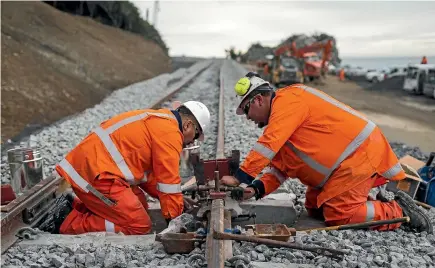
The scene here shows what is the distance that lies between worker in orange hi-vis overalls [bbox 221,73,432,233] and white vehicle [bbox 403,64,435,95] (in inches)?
934

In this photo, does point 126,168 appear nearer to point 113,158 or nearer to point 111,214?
point 113,158

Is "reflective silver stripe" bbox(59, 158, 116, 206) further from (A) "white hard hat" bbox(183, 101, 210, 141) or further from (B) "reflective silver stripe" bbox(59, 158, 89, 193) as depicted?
(A) "white hard hat" bbox(183, 101, 210, 141)

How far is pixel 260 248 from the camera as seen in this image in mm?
3576

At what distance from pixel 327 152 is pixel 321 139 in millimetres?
130

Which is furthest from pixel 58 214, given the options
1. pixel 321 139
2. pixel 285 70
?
pixel 285 70

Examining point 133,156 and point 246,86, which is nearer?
point 133,156

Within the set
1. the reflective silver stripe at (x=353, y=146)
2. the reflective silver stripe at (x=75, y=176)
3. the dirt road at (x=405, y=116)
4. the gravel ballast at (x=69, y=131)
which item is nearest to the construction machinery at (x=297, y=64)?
the dirt road at (x=405, y=116)

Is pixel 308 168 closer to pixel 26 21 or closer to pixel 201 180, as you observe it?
pixel 201 180

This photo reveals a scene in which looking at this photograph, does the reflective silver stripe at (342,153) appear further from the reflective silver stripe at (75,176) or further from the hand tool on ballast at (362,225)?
the reflective silver stripe at (75,176)

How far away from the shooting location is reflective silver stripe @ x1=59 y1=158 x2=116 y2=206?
4066 millimetres

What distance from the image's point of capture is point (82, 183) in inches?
162

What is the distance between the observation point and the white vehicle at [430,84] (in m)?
24.5

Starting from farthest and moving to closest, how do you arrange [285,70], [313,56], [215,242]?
[313,56], [285,70], [215,242]

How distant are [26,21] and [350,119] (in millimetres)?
19416
